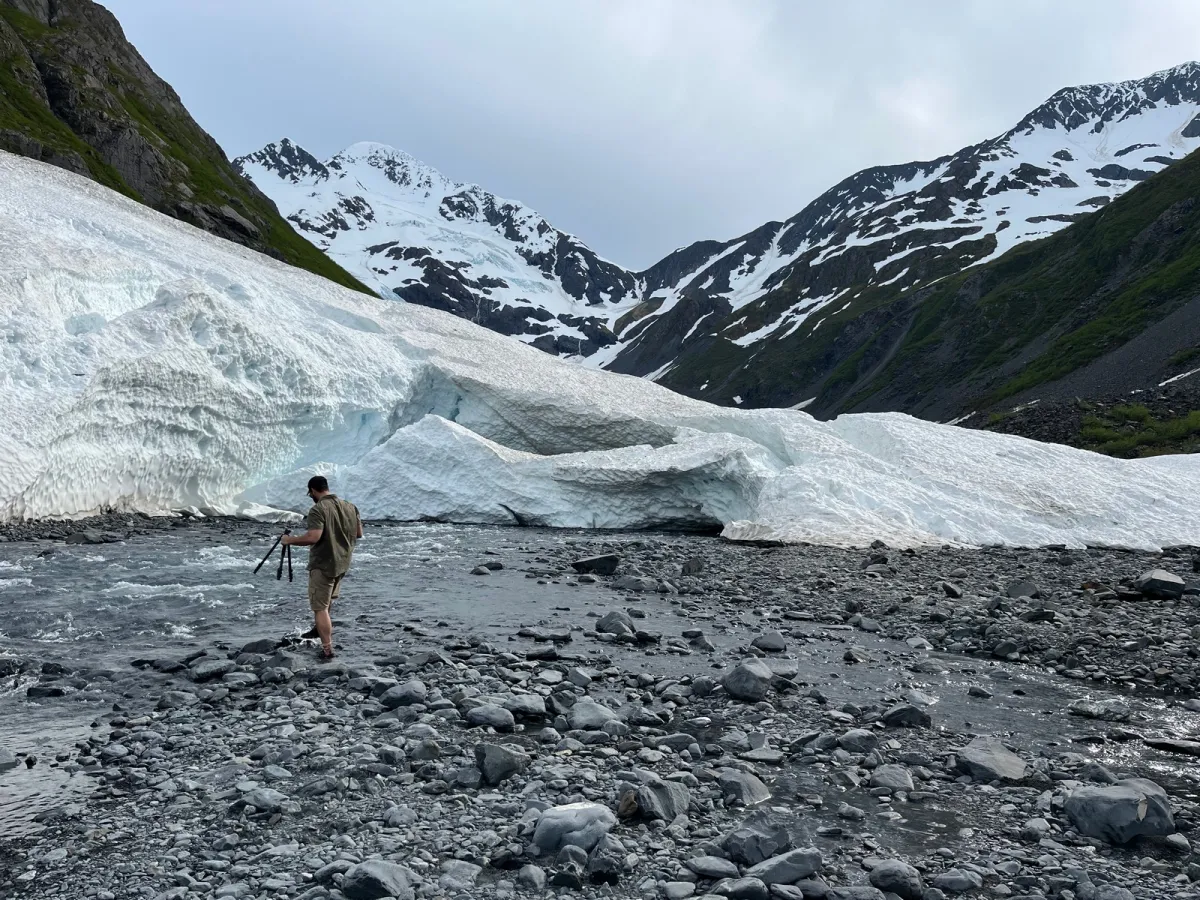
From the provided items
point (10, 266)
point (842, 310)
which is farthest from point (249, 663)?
point (842, 310)

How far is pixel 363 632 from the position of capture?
10.0m

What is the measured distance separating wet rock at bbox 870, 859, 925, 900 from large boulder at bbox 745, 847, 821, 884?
1.04 ft

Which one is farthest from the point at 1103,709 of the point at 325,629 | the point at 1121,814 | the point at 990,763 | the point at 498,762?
the point at 325,629

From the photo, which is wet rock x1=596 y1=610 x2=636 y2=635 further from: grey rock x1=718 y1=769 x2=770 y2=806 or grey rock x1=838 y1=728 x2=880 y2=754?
grey rock x1=718 y1=769 x2=770 y2=806

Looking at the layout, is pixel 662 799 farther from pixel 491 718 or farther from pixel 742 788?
pixel 491 718

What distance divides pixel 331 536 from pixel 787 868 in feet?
21.3

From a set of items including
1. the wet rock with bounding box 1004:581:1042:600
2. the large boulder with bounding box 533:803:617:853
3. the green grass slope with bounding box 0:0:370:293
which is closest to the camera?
the large boulder with bounding box 533:803:617:853

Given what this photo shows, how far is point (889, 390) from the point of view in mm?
124250

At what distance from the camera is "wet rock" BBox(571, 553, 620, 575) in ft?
51.2

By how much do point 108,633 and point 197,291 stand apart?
639 inches

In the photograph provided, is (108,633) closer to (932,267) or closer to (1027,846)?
(1027,846)

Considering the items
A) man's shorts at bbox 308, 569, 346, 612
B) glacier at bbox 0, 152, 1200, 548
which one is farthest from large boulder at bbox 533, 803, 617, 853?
glacier at bbox 0, 152, 1200, 548

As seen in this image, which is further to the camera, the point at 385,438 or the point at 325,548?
the point at 385,438

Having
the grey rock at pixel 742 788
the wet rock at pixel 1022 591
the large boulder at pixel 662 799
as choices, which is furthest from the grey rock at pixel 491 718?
the wet rock at pixel 1022 591
